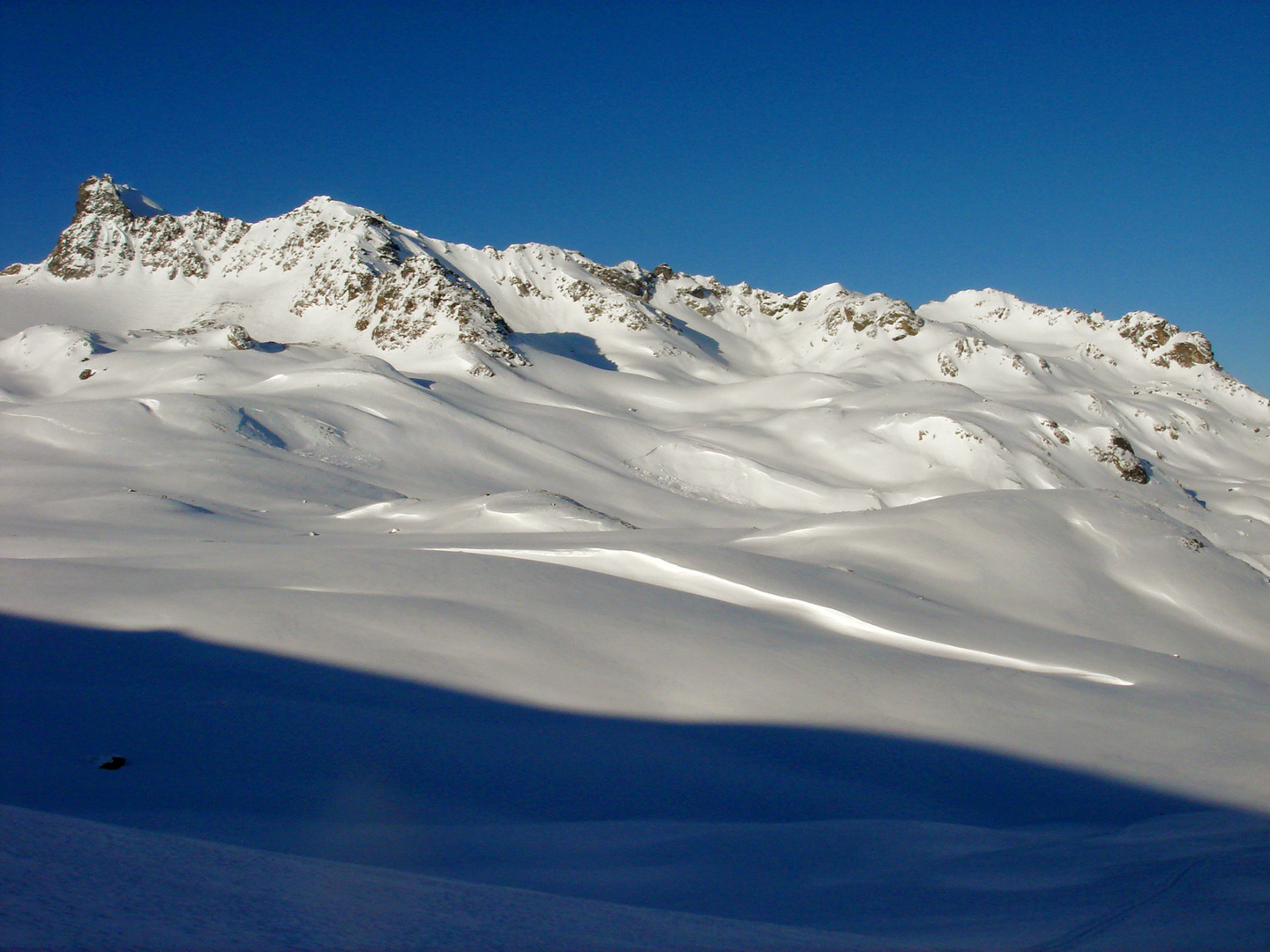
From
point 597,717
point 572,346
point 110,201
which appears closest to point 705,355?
point 572,346

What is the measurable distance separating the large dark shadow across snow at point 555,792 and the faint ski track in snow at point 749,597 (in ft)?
9.30

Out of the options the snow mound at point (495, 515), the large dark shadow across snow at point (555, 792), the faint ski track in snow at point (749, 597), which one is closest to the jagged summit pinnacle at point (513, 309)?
the snow mound at point (495, 515)

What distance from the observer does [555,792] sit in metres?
5.84

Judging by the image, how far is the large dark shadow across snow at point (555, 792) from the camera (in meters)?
4.54

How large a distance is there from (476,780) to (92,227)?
85835 mm

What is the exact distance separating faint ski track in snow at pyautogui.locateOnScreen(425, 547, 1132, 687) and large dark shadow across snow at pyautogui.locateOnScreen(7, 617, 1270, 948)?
2.84 m

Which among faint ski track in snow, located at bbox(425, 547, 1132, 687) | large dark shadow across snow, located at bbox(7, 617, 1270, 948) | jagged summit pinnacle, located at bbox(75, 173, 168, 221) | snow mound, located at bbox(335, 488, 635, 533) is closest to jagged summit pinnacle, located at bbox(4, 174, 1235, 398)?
jagged summit pinnacle, located at bbox(75, 173, 168, 221)

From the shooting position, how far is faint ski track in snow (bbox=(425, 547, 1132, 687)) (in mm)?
9906

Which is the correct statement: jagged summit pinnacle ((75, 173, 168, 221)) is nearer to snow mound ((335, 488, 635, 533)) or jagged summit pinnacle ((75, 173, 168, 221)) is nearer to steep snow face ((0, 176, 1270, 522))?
steep snow face ((0, 176, 1270, 522))

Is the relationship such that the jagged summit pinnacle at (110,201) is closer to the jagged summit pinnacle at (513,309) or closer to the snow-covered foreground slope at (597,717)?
the jagged summit pinnacle at (513,309)

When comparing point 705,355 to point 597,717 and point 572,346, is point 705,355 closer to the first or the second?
point 572,346

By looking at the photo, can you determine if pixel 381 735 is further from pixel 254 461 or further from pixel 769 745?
pixel 254 461

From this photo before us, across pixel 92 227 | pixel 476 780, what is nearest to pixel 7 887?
pixel 476 780

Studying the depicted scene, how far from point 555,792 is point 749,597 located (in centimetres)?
572
